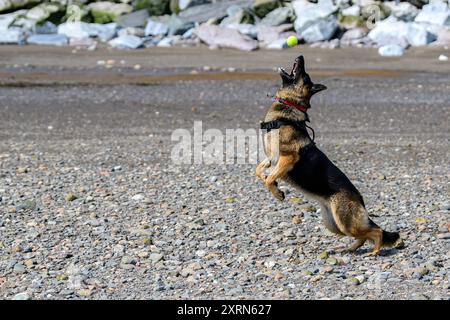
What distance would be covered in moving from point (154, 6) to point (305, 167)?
2697 centimetres

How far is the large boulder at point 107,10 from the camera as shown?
3378 cm

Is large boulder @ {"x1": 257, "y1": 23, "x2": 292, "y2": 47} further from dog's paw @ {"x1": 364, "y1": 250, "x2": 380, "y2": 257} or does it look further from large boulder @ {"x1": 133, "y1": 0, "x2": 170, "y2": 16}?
dog's paw @ {"x1": 364, "y1": 250, "x2": 380, "y2": 257}

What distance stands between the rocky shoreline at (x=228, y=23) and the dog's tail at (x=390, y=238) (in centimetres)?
1845

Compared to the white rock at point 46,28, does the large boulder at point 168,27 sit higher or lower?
higher

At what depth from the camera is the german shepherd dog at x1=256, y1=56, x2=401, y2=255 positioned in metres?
8.38

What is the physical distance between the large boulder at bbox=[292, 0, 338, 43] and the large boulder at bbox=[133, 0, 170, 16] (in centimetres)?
477

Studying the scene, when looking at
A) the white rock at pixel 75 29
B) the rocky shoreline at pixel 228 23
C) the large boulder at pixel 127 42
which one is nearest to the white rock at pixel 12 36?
the rocky shoreline at pixel 228 23

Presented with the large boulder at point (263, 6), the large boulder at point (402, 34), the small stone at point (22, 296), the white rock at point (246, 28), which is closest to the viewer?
the small stone at point (22, 296)

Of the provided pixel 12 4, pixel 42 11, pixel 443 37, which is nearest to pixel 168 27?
pixel 42 11

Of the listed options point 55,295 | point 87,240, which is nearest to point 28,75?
point 87,240

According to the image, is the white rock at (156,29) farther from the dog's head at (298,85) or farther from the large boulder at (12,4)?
the dog's head at (298,85)

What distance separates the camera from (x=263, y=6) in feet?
108

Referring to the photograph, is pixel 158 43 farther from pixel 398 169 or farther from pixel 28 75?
pixel 398 169

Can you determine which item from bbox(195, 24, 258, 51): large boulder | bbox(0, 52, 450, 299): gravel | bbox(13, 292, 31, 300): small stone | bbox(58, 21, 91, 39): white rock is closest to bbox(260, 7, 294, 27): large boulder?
bbox(195, 24, 258, 51): large boulder
